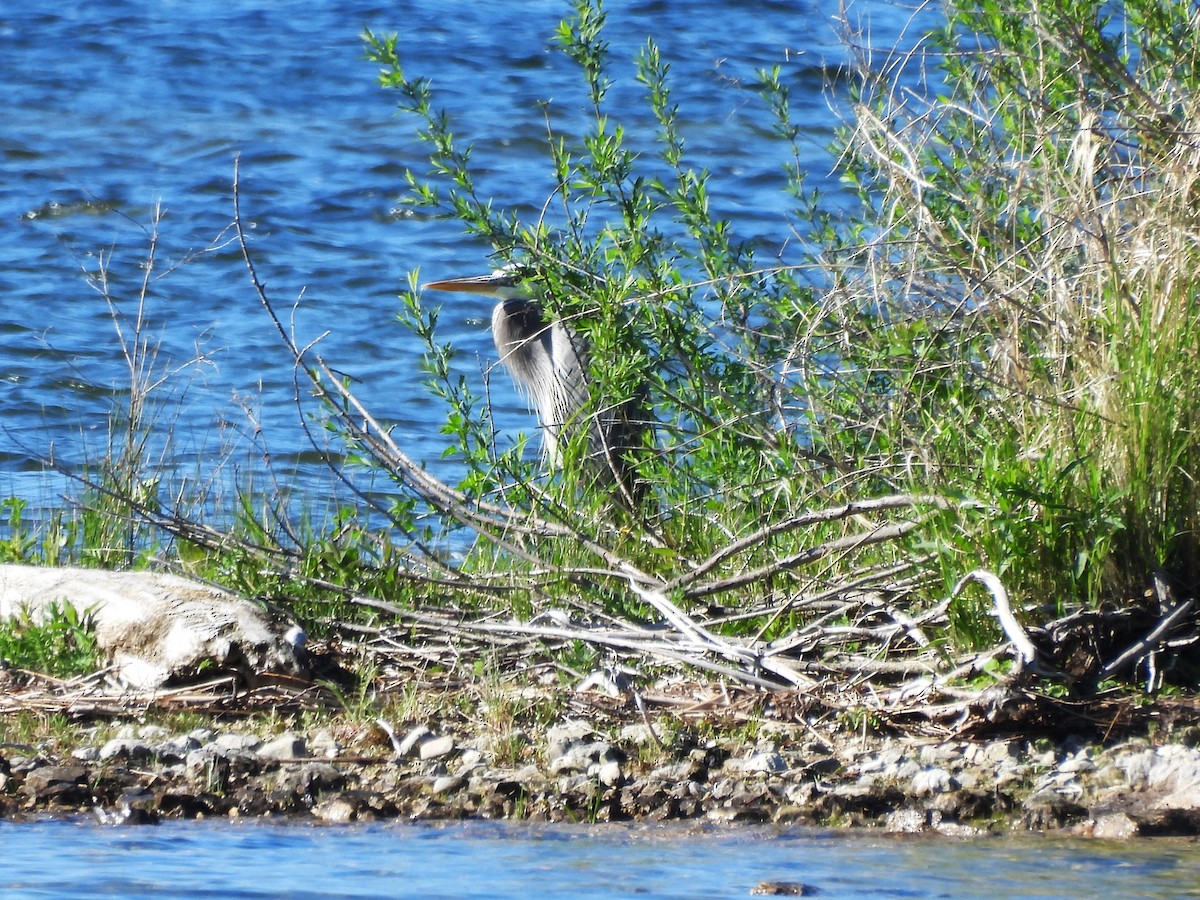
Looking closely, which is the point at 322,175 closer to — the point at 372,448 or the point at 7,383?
the point at 7,383

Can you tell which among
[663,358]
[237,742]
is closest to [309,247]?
[663,358]

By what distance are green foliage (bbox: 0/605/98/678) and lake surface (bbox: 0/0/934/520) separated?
3.48 feet

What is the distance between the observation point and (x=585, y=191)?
463 cm

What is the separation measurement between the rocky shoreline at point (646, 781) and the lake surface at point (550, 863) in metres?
0.08

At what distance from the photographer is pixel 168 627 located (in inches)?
159

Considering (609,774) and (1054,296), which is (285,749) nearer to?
(609,774)

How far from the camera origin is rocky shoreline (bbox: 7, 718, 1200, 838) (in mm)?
3104

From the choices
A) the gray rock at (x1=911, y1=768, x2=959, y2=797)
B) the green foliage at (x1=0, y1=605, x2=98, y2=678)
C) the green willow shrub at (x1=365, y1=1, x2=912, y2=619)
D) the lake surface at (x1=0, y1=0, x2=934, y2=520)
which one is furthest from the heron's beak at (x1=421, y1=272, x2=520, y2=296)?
Result: the gray rock at (x1=911, y1=768, x2=959, y2=797)

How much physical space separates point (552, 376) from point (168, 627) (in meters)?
2.94

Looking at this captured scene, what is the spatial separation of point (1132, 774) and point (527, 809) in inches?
45.7

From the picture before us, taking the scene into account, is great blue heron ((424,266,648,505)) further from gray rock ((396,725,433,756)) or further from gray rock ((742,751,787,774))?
gray rock ((742,751,787,774))

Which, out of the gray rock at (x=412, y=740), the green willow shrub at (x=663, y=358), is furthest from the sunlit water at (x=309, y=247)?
the gray rock at (x=412, y=740)

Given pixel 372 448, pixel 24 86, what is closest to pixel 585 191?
pixel 372 448

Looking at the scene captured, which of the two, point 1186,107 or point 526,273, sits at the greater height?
point 1186,107
